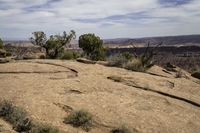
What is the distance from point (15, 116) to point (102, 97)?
3473 millimetres

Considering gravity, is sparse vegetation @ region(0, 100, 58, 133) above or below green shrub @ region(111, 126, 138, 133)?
above

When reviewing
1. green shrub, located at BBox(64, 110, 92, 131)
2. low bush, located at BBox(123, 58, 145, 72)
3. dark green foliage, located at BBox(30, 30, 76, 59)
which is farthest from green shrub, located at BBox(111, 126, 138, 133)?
dark green foliage, located at BBox(30, 30, 76, 59)

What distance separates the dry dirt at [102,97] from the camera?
9555mm

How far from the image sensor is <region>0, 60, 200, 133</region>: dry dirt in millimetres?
9555

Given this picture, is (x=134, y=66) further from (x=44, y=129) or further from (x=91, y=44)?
(x=91, y=44)

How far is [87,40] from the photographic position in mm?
39281

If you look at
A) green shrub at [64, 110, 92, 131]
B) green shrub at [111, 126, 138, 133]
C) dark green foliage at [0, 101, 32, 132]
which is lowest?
green shrub at [111, 126, 138, 133]

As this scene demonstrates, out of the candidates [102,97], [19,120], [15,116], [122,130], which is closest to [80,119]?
[122,130]

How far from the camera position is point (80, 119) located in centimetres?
902

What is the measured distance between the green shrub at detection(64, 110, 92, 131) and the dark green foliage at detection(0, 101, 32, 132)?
3.98 feet

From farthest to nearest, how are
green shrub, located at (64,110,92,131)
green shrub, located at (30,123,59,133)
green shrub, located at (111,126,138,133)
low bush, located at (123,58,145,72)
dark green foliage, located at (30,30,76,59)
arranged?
dark green foliage, located at (30,30,76,59)
low bush, located at (123,58,145,72)
green shrub, located at (64,110,92,131)
green shrub, located at (111,126,138,133)
green shrub, located at (30,123,59,133)

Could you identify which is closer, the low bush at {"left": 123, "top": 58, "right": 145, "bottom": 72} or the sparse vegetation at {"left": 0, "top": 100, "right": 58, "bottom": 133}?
the sparse vegetation at {"left": 0, "top": 100, "right": 58, "bottom": 133}

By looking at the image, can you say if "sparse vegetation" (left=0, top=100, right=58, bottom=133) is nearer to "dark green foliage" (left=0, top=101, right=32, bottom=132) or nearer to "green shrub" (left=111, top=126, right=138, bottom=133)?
"dark green foliage" (left=0, top=101, right=32, bottom=132)

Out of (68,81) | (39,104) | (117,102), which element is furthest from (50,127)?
(68,81)
